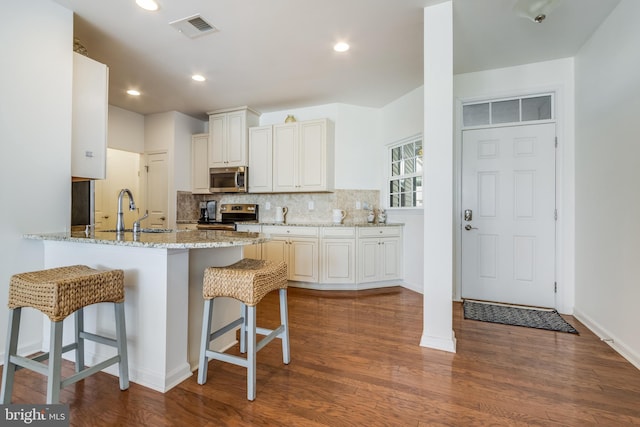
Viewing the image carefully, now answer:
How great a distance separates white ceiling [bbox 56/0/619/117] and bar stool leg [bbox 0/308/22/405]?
226 cm

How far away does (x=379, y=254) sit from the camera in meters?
4.04

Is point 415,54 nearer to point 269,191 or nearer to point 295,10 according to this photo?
Result: point 295,10

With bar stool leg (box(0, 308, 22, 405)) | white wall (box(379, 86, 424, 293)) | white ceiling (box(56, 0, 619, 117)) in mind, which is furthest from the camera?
white wall (box(379, 86, 424, 293))

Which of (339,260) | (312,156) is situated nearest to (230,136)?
(312,156)

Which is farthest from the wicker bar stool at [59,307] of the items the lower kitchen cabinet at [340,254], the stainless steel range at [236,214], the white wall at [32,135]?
the stainless steel range at [236,214]

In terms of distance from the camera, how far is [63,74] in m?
2.26

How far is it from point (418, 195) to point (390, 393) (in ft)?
8.87

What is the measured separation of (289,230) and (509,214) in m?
2.66

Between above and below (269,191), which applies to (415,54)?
above

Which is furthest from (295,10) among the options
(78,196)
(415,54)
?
(78,196)

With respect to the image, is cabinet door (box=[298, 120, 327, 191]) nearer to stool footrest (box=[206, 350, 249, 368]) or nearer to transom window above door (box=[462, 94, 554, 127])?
transom window above door (box=[462, 94, 554, 127])

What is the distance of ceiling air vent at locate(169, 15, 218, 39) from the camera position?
7.97ft

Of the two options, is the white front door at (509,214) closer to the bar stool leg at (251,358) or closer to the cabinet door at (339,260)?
the cabinet door at (339,260)

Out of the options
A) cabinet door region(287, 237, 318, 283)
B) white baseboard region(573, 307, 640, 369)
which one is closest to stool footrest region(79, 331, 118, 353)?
cabinet door region(287, 237, 318, 283)
